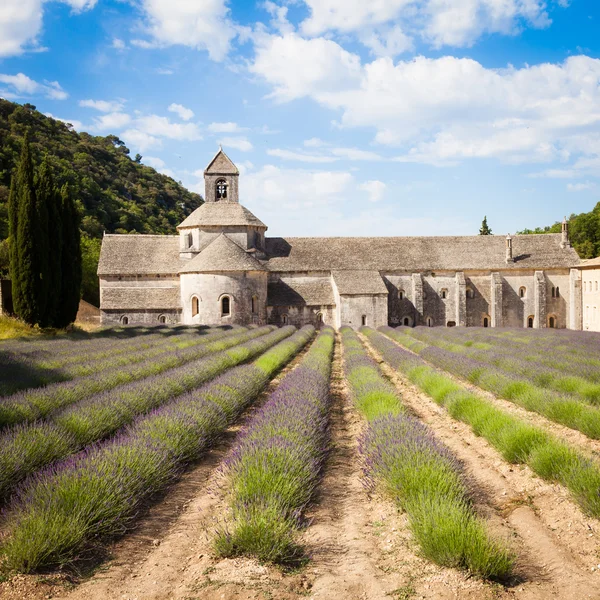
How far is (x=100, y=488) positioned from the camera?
4.57 meters

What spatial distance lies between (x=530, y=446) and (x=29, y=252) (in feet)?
69.7

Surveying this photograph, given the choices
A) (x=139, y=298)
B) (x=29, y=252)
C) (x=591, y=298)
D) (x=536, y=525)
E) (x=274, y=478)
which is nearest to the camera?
(x=536, y=525)

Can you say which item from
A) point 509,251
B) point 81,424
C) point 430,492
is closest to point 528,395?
point 430,492

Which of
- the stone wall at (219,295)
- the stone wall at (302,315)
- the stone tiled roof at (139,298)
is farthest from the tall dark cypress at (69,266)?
the stone wall at (302,315)

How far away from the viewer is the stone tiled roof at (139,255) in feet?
120

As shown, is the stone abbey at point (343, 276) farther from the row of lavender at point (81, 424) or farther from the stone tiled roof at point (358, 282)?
the row of lavender at point (81, 424)

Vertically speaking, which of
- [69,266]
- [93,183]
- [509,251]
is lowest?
[69,266]

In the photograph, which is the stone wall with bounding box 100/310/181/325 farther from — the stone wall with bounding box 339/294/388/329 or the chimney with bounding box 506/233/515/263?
the chimney with bounding box 506/233/515/263

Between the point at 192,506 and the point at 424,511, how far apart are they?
2.41 metres

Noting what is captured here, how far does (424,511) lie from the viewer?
14.0 feet

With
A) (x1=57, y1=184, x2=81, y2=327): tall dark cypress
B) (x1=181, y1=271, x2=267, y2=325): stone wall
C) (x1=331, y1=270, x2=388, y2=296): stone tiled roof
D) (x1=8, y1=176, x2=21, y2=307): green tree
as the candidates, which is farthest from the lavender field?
(x1=331, y1=270, x2=388, y2=296): stone tiled roof

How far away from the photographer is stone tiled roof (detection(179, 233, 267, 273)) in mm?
32750

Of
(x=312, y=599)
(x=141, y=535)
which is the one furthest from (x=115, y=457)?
(x=312, y=599)

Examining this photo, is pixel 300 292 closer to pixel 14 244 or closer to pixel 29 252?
pixel 29 252
